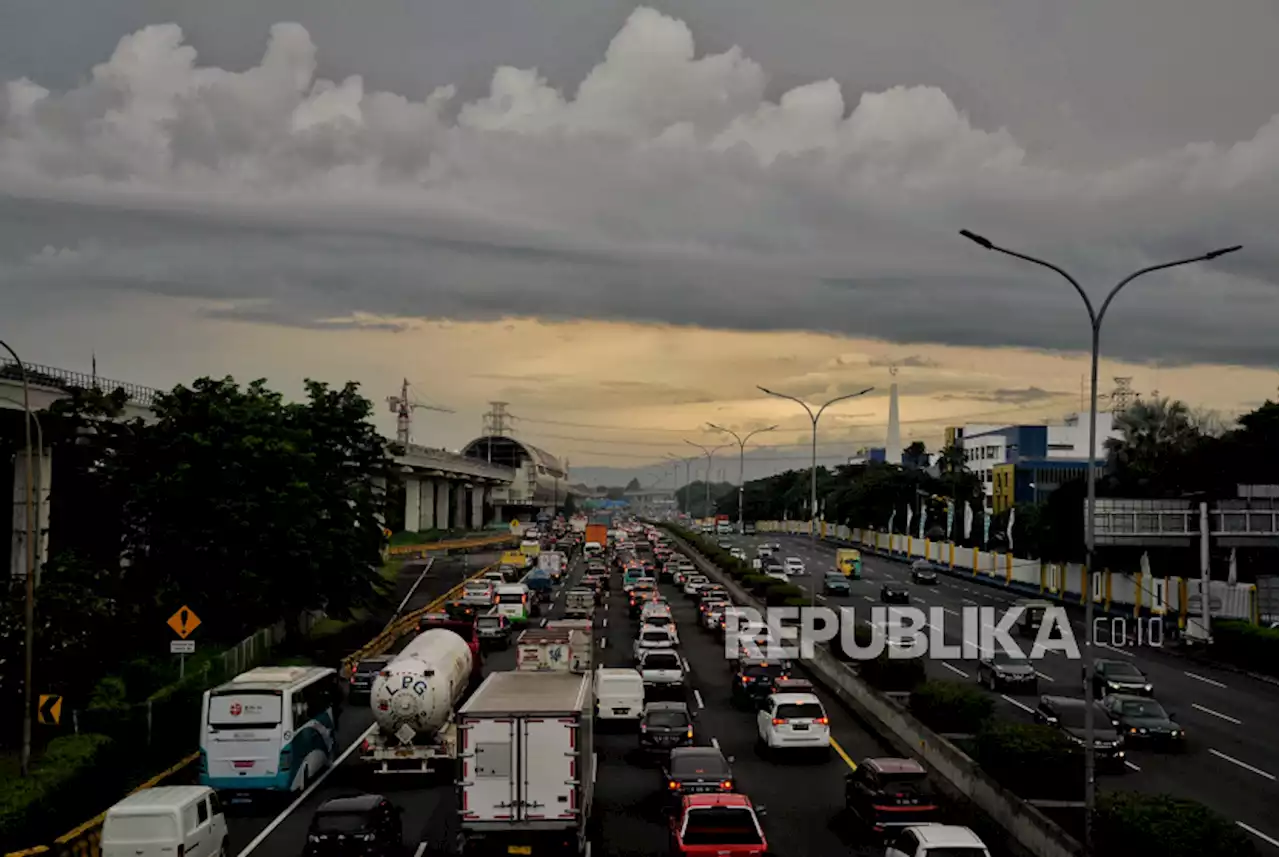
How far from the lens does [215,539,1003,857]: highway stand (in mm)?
23250

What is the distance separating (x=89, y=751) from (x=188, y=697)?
17.9ft

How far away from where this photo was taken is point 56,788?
24.7 m

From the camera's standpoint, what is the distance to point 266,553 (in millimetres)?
47906

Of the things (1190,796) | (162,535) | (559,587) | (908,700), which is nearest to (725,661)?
(908,700)

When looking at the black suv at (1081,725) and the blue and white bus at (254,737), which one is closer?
the blue and white bus at (254,737)

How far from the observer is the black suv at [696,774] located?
24.1m

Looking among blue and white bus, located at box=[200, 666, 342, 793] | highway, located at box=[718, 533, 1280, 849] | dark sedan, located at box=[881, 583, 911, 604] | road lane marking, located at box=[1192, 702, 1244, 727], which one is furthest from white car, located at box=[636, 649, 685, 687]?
dark sedan, located at box=[881, 583, 911, 604]

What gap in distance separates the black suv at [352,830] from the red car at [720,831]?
4.94m

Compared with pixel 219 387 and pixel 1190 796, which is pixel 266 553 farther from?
pixel 1190 796

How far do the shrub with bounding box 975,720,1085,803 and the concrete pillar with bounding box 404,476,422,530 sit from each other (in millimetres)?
115332

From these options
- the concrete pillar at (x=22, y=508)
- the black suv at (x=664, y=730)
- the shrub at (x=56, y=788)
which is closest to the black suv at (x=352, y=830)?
the shrub at (x=56, y=788)

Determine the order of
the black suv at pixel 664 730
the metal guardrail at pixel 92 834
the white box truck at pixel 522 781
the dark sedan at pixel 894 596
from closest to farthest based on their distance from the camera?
the metal guardrail at pixel 92 834 < the white box truck at pixel 522 781 < the black suv at pixel 664 730 < the dark sedan at pixel 894 596

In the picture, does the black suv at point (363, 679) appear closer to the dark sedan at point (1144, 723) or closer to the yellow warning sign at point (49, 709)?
the yellow warning sign at point (49, 709)

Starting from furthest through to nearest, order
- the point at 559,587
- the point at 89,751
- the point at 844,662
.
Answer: the point at 559,587 → the point at 844,662 → the point at 89,751
